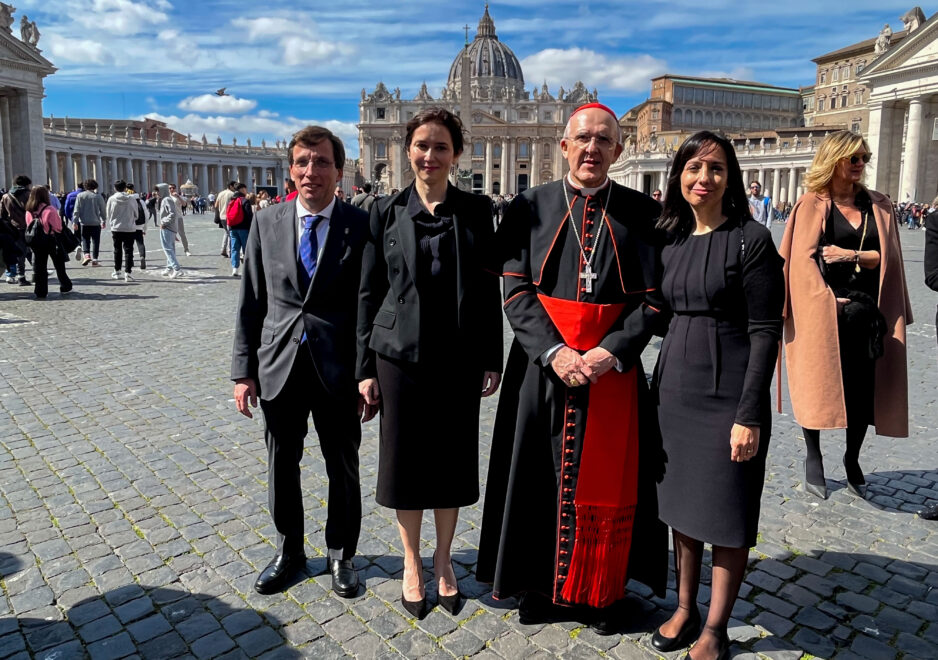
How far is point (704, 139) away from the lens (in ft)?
8.56

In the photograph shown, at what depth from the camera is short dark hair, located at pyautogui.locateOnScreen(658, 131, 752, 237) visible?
259 centimetres

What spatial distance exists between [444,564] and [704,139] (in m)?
2.07

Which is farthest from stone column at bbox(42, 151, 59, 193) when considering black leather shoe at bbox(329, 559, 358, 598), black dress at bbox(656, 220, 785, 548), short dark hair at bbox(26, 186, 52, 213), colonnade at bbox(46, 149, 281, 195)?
black dress at bbox(656, 220, 785, 548)

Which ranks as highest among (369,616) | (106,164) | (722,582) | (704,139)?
(106,164)

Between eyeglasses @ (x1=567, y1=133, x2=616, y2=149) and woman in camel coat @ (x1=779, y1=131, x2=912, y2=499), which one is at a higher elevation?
eyeglasses @ (x1=567, y1=133, x2=616, y2=149)

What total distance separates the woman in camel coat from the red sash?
5.30ft

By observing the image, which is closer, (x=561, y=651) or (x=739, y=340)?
(x=739, y=340)

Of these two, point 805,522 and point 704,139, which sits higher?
point 704,139

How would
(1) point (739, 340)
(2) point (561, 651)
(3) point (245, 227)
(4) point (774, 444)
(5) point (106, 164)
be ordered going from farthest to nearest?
(5) point (106, 164), (3) point (245, 227), (4) point (774, 444), (2) point (561, 651), (1) point (739, 340)

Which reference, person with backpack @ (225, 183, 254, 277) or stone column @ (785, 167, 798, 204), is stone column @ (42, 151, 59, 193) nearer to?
person with backpack @ (225, 183, 254, 277)

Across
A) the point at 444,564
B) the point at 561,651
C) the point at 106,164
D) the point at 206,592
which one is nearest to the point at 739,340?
the point at 561,651

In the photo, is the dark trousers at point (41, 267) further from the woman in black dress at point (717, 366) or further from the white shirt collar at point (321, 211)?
the woman in black dress at point (717, 366)

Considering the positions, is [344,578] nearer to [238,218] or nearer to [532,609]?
[532,609]

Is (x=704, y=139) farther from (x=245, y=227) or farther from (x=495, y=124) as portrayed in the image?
(x=495, y=124)
